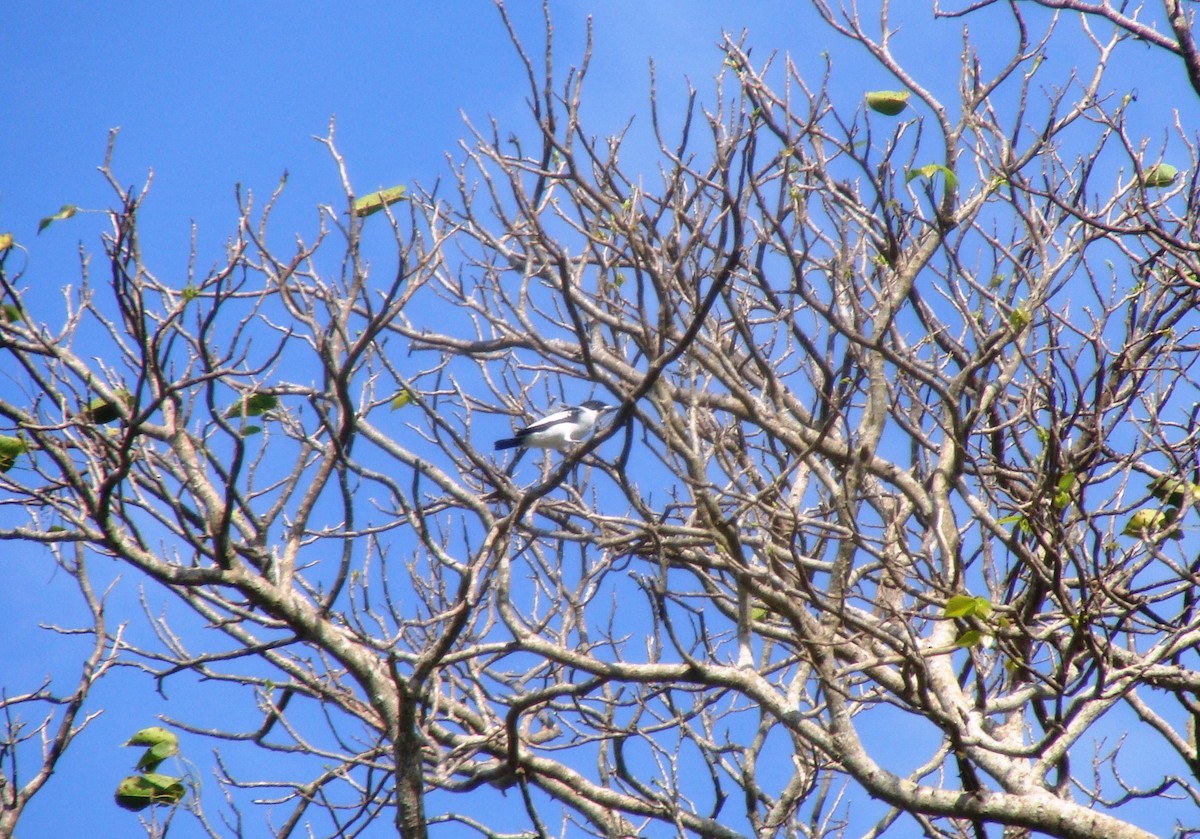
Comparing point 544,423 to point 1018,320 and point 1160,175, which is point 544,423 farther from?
point 1160,175

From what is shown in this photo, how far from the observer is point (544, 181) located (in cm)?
570

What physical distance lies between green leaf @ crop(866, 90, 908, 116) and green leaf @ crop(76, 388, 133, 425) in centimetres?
373

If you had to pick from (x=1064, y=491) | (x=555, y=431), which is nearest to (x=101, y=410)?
(x=555, y=431)

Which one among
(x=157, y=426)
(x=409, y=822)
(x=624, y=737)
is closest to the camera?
(x=409, y=822)

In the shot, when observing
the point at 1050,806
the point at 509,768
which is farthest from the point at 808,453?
the point at 509,768

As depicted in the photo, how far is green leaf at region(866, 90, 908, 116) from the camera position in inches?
215

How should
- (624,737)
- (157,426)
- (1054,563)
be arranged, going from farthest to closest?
(624,737) → (157,426) → (1054,563)

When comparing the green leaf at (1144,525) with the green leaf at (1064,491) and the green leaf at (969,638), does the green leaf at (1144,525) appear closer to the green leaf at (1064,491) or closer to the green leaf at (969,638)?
the green leaf at (1064,491)

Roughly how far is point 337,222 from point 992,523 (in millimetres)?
3031

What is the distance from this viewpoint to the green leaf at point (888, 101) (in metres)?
5.47

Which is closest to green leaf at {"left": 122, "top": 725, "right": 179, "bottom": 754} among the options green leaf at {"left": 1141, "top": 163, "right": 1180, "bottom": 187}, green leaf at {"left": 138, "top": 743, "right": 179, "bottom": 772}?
green leaf at {"left": 138, "top": 743, "right": 179, "bottom": 772}

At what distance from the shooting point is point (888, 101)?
5477 mm

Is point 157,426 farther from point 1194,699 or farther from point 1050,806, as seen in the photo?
point 1194,699

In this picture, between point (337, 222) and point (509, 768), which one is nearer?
point (337, 222)
